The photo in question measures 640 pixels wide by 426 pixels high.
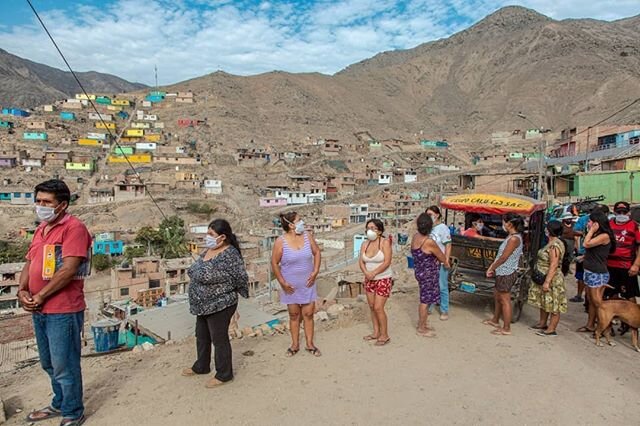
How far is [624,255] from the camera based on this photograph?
5.07 meters

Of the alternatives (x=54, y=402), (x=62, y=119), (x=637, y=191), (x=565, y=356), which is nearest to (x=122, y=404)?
(x=54, y=402)

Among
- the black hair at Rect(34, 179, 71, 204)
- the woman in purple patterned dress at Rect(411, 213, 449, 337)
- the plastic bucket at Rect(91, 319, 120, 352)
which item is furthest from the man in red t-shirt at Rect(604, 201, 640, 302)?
the plastic bucket at Rect(91, 319, 120, 352)

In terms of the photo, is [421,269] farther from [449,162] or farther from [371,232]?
[449,162]

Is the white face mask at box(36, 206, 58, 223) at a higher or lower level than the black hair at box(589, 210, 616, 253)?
higher

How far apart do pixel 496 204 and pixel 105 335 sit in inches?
379

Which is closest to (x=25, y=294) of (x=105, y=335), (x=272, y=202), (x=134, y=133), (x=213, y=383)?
(x=213, y=383)

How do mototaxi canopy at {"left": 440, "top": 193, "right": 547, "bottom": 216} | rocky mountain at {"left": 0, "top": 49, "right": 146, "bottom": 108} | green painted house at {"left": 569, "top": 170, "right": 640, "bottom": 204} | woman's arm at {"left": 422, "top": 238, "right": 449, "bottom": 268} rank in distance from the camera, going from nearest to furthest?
woman's arm at {"left": 422, "top": 238, "right": 449, "bottom": 268}
mototaxi canopy at {"left": 440, "top": 193, "right": 547, "bottom": 216}
green painted house at {"left": 569, "top": 170, "right": 640, "bottom": 204}
rocky mountain at {"left": 0, "top": 49, "right": 146, "bottom": 108}

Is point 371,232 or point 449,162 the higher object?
point 449,162

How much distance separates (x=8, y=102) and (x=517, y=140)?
13327 cm

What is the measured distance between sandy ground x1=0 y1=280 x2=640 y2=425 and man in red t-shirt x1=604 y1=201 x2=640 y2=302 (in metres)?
0.63

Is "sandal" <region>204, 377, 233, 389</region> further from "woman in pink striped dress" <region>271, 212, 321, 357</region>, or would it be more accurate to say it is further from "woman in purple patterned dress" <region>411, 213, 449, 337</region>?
"woman in purple patterned dress" <region>411, 213, 449, 337</region>

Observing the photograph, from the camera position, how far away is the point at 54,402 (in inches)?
131

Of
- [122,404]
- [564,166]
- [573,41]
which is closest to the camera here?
[122,404]

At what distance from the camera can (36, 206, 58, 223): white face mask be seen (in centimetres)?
298
